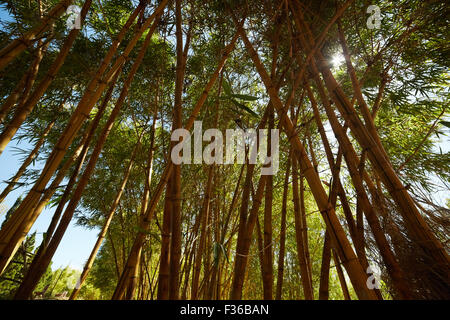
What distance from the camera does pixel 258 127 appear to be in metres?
1.95

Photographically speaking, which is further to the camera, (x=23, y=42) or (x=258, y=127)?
(x=258, y=127)

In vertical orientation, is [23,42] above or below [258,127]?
below

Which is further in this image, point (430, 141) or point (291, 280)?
point (291, 280)

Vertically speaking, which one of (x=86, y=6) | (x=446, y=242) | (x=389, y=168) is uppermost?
(x=86, y=6)

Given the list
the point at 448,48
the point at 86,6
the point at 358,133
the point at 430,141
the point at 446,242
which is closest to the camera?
the point at 446,242

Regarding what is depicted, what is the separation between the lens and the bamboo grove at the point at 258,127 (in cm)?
114

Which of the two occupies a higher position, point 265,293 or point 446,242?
point 446,242

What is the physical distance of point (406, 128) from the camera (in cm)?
284

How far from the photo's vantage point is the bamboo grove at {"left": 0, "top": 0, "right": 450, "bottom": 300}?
1.14 metres

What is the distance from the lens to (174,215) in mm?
1254
